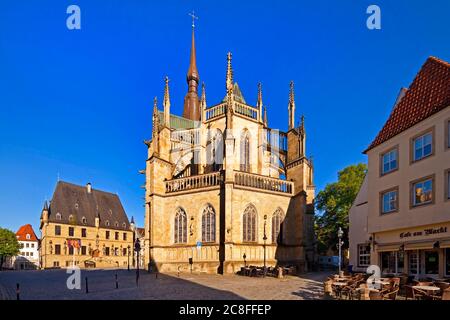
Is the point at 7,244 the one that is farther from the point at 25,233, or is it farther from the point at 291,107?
the point at 291,107

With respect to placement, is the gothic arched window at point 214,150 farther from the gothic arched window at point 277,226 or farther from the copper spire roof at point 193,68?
the copper spire roof at point 193,68

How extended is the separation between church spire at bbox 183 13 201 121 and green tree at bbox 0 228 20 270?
42.4m

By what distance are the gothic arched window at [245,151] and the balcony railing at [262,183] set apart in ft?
16.1

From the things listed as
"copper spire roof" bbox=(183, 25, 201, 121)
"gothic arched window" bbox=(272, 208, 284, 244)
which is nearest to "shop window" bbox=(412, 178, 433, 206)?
"gothic arched window" bbox=(272, 208, 284, 244)

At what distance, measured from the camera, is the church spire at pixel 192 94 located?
65.7 metres

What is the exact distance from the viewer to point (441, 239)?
17297 millimetres

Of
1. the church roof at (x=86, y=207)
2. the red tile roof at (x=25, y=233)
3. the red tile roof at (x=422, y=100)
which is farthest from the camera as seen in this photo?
the red tile roof at (x=25, y=233)

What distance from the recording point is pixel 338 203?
153 ft

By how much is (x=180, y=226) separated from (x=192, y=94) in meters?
39.1

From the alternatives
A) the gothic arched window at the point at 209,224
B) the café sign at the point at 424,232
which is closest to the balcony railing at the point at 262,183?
the gothic arched window at the point at 209,224

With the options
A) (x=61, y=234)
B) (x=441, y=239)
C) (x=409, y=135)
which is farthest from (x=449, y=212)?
(x=61, y=234)

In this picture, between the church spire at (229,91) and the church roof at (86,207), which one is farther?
the church roof at (86,207)
